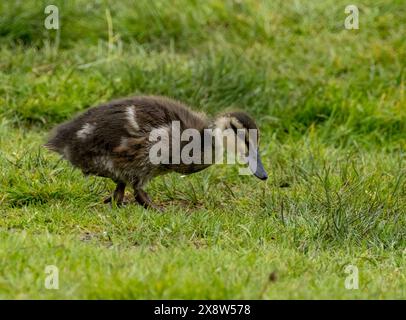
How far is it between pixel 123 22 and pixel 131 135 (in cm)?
368

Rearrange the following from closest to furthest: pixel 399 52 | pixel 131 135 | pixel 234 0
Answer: pixel 131 135, pixel 399 52, pixel 234 0

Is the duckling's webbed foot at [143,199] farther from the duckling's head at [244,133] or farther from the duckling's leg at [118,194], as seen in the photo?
the duckling's head at [244,133]

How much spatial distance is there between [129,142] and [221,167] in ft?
4.19

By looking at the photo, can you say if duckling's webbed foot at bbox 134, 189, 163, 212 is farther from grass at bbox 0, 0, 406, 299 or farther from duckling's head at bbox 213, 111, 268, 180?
duckling's head at bbox 213, 111, 268, 180

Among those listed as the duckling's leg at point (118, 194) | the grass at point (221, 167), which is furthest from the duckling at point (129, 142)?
the grass at point (221, 167)

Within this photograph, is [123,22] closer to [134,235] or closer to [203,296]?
[134,235]

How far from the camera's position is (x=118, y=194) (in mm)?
6363

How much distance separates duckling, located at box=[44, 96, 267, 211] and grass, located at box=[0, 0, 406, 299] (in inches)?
9.3

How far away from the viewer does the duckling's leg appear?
6320 millimetres

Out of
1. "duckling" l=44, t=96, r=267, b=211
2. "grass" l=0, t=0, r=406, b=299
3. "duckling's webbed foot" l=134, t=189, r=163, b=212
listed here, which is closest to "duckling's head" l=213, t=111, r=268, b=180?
"duckling" l=44, t=96, r=267, b=211

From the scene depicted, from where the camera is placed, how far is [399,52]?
930 centimetres

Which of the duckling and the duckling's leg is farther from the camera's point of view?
the duckling's leg
